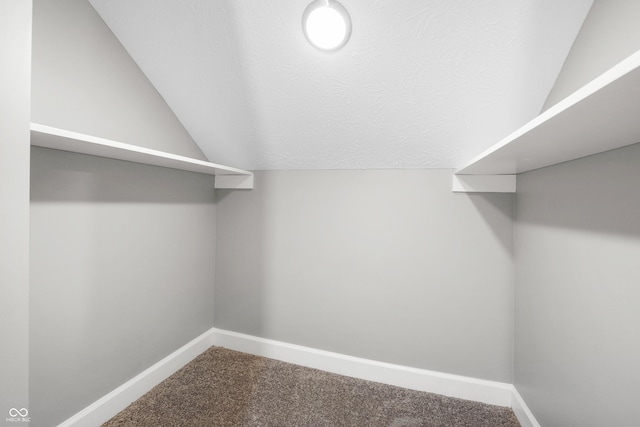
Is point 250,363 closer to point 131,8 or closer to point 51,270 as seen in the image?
point 51,270

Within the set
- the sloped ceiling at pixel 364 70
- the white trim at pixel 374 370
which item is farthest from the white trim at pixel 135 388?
the sloped ceiling at pixel 364 70

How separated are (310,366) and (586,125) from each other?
1769 millimetres

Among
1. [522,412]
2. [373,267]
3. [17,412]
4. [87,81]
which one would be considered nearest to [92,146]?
[87,81]

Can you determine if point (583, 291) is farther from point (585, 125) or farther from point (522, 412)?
point (522, 412)

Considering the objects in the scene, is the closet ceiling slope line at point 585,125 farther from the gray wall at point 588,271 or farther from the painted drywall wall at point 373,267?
the painted drywall wall at point 373,267

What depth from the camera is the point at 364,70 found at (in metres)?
1.21

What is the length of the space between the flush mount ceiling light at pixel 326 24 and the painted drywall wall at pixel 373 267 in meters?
0.75

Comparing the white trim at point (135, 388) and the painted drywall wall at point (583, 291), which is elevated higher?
the painted drywall wall at point (583, 291)

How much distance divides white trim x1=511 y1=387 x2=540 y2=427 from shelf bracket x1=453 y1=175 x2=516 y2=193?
1015 millimetres

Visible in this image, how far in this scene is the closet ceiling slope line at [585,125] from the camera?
424 millimetres

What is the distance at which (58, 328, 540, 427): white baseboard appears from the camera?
4.33ft

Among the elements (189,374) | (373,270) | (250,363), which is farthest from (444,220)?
(189,374)

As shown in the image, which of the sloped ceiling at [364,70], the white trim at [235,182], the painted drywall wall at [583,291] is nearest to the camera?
the painted drywall wall at [583,291]

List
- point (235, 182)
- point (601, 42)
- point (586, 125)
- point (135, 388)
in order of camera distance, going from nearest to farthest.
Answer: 1. point (586, 125)
2. point (601, 42)
3. point (135, 388)
4. point (235, 182)
